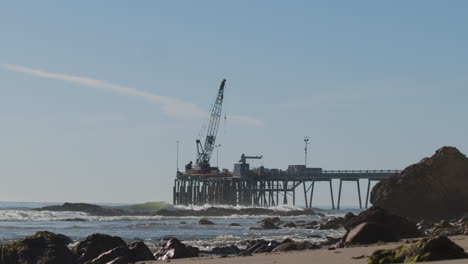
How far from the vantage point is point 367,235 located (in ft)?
84.6

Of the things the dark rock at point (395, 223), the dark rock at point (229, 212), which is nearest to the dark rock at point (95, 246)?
the dark rock at point (395, 223)

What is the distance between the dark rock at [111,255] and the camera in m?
23.5

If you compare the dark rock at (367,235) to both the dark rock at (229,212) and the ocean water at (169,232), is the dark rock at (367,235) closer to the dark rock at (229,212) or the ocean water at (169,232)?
the ocean water at (169,232)

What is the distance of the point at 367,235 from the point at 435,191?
3357 cm

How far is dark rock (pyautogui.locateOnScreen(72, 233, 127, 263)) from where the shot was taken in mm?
25766

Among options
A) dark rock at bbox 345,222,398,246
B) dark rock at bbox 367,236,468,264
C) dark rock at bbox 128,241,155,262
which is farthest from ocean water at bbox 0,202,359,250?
dark rock at bbox 367,236,468,264

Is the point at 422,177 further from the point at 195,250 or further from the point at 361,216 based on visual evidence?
the point at 195,250

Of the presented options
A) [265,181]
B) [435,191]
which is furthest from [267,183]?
[435,191]

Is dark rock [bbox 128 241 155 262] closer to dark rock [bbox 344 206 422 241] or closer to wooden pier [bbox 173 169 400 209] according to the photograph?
dark rock [bbox 344 206 422 241]

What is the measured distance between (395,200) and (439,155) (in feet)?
14.9

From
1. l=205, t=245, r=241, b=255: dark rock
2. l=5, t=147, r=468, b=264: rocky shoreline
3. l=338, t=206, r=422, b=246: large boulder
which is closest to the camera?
l=5, t=147, r=468, b=264: rocky shoreline

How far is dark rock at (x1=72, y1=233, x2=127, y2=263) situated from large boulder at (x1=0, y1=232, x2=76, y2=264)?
105 centimetres

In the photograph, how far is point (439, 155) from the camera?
59000 mm

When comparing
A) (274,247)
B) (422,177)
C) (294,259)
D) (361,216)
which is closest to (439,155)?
(422,177)
